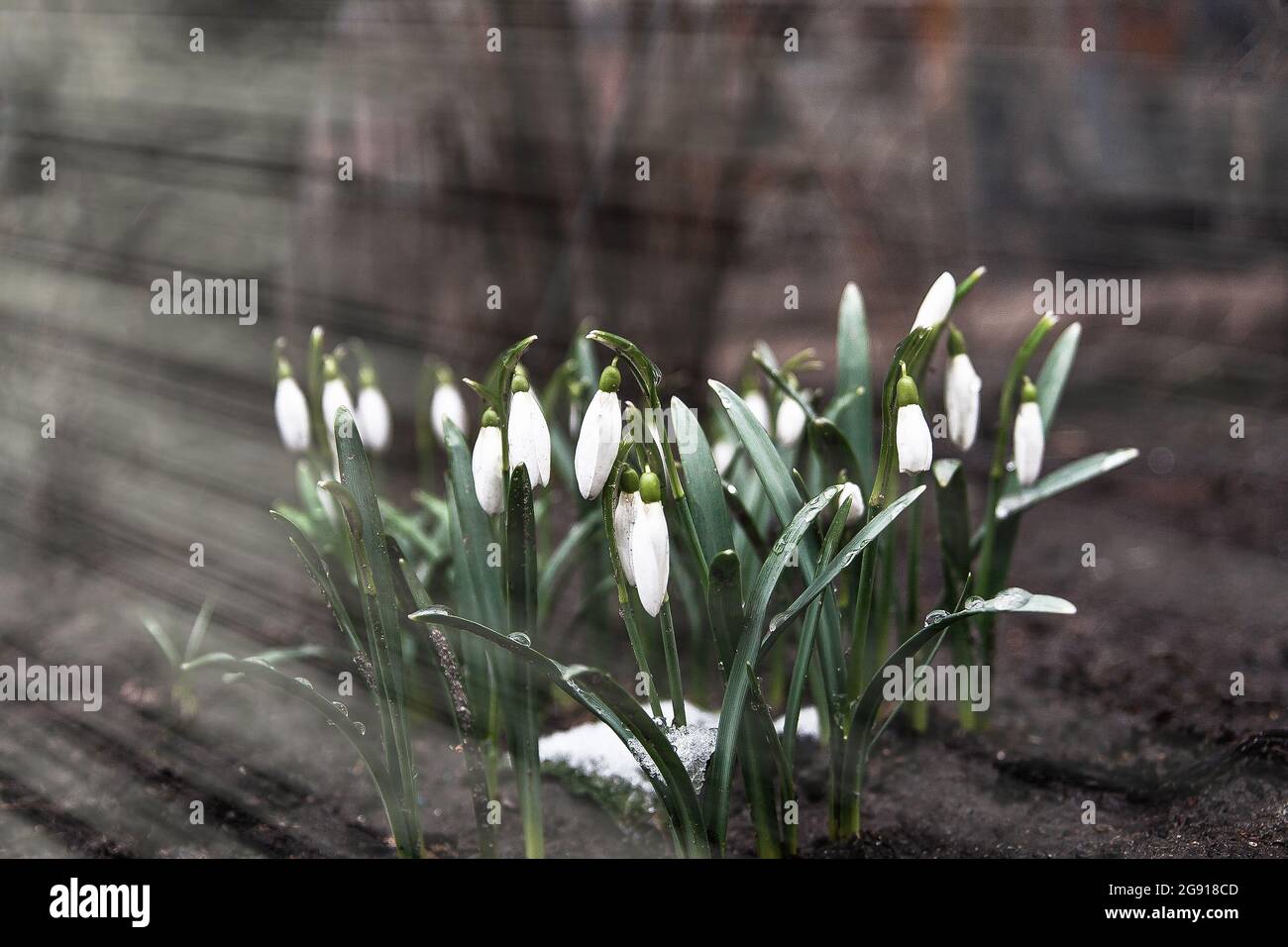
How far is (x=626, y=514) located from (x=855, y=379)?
60cm

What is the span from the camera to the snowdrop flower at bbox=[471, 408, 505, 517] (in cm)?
116

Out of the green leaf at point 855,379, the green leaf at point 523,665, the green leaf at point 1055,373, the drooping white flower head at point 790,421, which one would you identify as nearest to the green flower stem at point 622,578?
the green leaf at point 523,665

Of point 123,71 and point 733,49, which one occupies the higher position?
point 733,49

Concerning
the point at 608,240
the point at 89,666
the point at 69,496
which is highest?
the point at 608,240

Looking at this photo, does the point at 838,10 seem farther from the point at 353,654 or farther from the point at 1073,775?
the point at 353,654

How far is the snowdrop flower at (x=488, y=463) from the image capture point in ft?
3.81

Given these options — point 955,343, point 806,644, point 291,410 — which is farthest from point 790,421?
point 291,410

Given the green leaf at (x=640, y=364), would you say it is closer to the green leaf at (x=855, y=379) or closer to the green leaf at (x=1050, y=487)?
the green leaf at (x=855, y=379)

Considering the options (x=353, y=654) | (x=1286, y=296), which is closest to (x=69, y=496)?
(x=353, y=654)

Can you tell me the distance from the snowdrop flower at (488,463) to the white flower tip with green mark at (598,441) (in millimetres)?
102

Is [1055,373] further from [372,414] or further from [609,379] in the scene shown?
[372,414]

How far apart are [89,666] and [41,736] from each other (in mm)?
300

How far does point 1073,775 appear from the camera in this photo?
1516 millimetres
